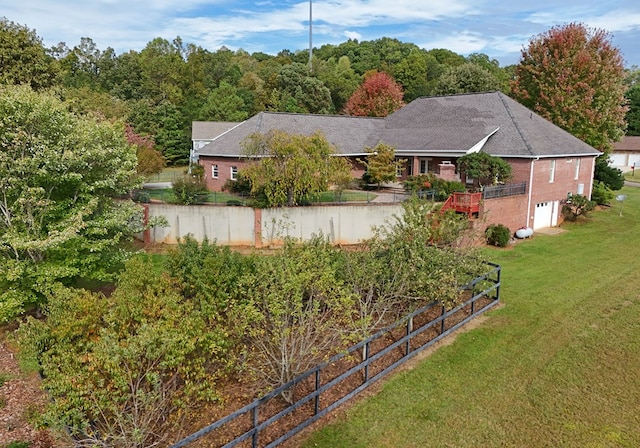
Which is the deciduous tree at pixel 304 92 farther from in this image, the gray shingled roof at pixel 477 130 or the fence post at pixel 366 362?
the fence post at pixel 366 362

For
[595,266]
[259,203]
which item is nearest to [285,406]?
[259,203]

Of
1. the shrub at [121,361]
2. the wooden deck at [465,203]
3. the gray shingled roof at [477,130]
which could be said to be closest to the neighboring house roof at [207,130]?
the gray shingled roof at [477,130]

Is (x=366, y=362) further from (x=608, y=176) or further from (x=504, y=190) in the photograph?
(x=608, y=176)

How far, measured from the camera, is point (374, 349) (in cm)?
1059

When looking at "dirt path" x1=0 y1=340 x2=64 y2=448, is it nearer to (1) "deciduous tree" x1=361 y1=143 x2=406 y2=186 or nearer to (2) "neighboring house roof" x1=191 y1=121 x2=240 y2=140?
(1) "deciduous tree" x1=361 y1=143 x2=406 y2=186

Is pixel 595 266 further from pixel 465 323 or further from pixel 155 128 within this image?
pixel 155 128

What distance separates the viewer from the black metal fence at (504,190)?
21.7m

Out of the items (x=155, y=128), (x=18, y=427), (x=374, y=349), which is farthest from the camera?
(x=155, y=128)

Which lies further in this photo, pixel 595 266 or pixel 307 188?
pixel 307 188

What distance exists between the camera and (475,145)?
26234mm

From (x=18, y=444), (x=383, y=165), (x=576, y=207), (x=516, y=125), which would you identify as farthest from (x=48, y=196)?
(x=576, y=207)

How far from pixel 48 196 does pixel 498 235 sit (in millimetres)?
17303

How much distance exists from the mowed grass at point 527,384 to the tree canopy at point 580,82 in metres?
22.0

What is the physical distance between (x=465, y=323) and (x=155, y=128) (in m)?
46.0
